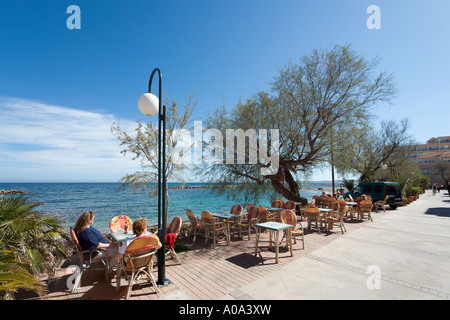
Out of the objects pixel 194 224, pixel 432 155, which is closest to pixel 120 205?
pixel 194 224

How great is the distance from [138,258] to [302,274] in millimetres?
3136

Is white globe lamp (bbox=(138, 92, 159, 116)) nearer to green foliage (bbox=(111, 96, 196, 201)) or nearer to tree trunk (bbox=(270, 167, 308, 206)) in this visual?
green foliage (bbox=(111, 96, 196, 201))

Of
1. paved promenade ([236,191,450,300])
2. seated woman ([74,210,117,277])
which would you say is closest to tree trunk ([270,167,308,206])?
paved promenade ([236,191,450,300])

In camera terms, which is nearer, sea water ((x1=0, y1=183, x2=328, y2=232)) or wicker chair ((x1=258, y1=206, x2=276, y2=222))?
sea water ((x1=0, y1=183, x2=328, y2=232))

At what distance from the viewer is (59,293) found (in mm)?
3557

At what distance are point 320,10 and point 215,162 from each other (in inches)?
304

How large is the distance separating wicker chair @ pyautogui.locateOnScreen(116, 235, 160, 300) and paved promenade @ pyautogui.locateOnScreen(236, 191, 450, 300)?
1.73 metres

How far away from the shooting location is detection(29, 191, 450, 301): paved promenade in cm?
339

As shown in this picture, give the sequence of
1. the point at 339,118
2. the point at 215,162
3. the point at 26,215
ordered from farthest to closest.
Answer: the point at 215,162 → the point at 339,118 → the point at 26,215

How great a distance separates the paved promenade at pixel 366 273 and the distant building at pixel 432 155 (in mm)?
58257

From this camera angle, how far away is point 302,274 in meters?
4.10

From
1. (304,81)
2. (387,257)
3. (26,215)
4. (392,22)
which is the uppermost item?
(392,22)
